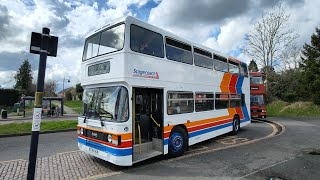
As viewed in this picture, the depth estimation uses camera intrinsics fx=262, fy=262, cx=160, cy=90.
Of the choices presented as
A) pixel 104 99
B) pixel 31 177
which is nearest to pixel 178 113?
pixel 104 99

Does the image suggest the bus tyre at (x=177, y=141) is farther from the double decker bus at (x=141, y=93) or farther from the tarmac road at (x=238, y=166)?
the tarmac road at (x=238, y=166)

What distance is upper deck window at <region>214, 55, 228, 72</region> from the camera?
11911mm

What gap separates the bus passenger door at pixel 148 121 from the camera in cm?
802

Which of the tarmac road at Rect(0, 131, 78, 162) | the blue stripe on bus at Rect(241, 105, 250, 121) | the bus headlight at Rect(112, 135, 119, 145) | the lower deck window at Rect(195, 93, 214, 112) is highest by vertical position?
the lower deck window at Rect(195, 93, 214, 112)

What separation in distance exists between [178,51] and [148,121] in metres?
2.77

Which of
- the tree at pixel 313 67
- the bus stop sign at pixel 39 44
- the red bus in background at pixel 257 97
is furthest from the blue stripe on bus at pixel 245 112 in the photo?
the tree at pixel 313 67

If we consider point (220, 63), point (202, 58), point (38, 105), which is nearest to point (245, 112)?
point (220, 63)

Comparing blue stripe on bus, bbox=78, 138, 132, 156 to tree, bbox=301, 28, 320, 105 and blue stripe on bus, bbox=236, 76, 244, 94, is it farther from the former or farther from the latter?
tree, bbox=301, 28, 320, 105

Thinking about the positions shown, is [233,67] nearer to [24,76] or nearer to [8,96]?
[8,96]

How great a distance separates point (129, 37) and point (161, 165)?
12.6 feet

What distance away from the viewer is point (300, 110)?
105 feet

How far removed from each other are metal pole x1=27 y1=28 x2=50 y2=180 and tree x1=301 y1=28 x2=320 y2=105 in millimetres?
33606

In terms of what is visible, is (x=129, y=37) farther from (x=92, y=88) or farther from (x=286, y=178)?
(x=286, y=178)

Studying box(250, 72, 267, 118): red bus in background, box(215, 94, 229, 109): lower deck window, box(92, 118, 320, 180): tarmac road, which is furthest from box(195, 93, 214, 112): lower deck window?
box(250, 72, 267, 118): red bus in background
